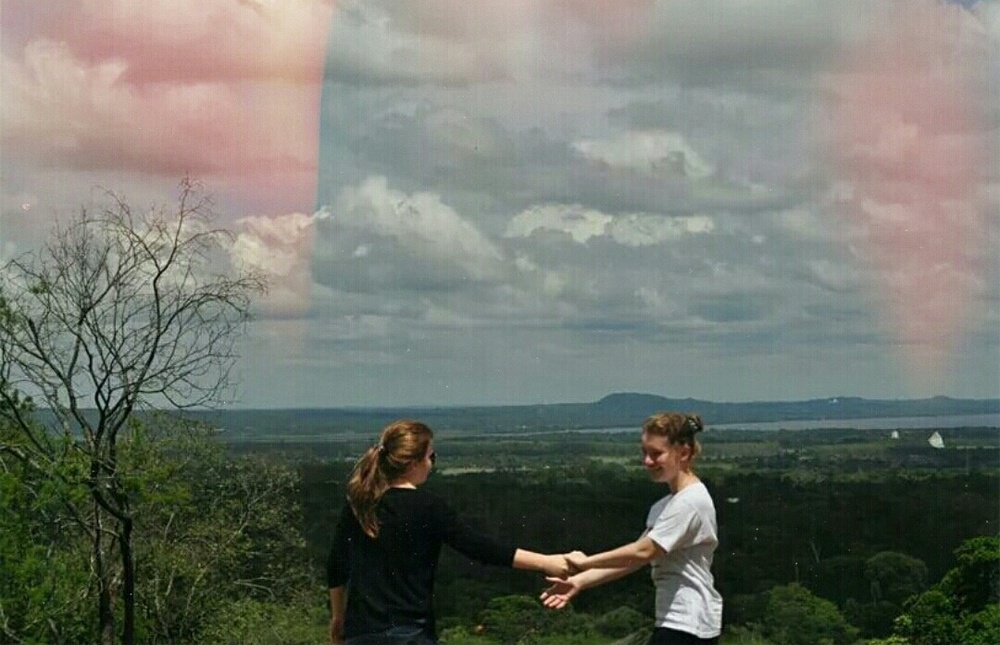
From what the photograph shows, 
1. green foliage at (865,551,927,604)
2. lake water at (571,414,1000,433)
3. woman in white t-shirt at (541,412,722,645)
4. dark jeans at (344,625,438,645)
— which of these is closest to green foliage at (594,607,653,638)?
lake water at (571,414,1000,433)

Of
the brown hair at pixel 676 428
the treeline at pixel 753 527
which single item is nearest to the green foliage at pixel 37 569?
the treeline at pixel 753 527

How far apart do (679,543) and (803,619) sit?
17.6 metres

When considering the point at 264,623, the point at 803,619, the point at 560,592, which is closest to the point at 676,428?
the point at 560,592

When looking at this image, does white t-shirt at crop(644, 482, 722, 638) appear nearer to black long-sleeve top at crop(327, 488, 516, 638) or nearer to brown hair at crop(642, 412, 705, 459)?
brown hair at crop(642, 412, 705, 459)

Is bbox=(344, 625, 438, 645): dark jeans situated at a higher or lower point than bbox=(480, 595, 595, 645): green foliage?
higher

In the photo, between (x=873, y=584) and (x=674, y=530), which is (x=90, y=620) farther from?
(x=674, y=530)

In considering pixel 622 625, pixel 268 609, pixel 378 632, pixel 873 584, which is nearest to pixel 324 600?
pixel 268 609

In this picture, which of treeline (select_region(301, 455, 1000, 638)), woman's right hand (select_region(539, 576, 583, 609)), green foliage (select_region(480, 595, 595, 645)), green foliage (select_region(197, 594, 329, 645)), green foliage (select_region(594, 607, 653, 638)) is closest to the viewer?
woman's right hand (select_region(539, 576, 583, 609))

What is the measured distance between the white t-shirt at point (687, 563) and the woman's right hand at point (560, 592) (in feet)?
1.43

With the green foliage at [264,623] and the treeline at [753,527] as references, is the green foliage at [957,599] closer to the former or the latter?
the treeline at [753,527]

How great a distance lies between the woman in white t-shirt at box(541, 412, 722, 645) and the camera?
395cm

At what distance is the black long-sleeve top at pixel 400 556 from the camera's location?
3834mm

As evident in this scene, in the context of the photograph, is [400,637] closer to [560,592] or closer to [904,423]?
[560,592]

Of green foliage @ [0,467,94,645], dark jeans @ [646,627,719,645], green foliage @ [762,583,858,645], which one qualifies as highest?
dark jeans @ [646,627,719,645]
